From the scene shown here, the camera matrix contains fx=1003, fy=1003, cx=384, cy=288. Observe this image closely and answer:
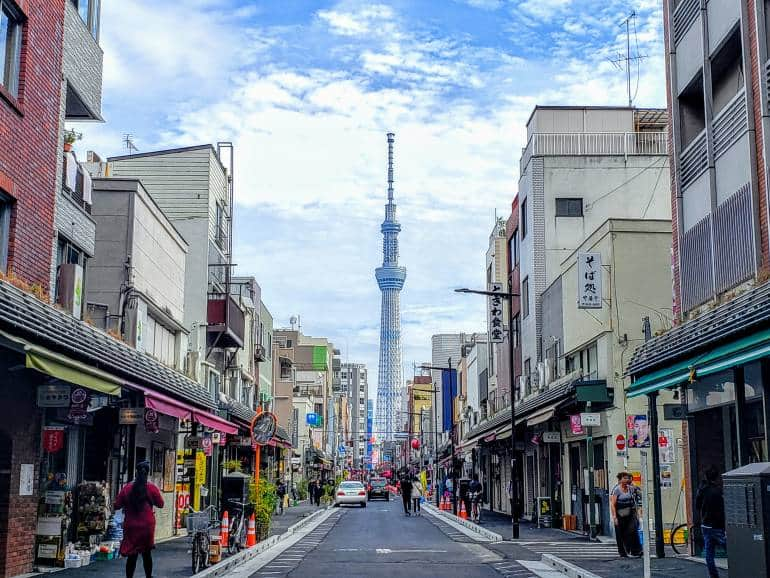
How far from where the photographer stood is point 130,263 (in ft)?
90.4

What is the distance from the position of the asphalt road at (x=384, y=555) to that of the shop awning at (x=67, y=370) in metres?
5.14

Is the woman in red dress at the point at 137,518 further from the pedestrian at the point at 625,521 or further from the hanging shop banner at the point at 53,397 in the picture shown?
the pedestrian at the point at 625,521

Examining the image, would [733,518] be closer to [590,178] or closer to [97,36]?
[97,36]

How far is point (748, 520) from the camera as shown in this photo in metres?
11.6

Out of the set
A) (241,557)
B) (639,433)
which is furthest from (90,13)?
(639,433)

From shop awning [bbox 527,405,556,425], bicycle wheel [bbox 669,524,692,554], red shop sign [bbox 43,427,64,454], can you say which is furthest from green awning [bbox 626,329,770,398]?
red shop sign [bbox 43,427,64,454]

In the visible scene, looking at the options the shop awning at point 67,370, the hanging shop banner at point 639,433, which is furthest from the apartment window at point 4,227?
the hanging shop banner at point 639,433

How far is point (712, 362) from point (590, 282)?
15153 mm

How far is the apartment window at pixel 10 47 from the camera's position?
691 inches

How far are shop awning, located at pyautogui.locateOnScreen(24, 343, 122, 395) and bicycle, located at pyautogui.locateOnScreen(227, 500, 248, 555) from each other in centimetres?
761

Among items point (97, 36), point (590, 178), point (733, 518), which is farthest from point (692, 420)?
point (590, 178)

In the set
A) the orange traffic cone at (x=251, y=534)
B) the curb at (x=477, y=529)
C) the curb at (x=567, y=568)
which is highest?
the orange traffic cone at (x=251, y=534)

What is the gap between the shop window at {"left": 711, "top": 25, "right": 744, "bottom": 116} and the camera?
2075 centimetres

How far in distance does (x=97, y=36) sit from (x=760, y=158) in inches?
585
